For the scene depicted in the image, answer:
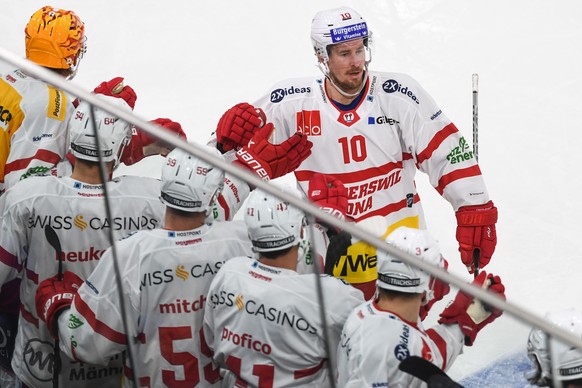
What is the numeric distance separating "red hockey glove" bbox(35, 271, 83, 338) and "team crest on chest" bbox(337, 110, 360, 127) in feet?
4.31

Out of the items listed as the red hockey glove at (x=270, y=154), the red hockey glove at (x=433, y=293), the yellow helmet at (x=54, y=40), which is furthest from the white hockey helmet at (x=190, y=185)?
the yellow helmet at (x=54, y=40)

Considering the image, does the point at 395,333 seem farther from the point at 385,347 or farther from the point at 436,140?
the point at 436,140

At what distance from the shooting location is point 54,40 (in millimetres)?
3488

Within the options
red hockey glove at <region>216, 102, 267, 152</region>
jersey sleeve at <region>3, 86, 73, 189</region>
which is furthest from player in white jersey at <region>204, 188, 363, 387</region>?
red hockey glove at <region>216, 102, 267, 152</region>

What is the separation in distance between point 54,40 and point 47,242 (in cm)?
105

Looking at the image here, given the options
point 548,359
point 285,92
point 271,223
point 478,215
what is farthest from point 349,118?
point 548,359

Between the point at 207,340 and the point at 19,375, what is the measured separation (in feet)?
1.54

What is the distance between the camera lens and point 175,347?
2.54 meters

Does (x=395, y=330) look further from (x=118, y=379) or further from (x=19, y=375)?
(x=19, y=375)

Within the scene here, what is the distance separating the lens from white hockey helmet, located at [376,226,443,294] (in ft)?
7.04

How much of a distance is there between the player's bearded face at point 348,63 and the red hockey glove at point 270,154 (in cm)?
29

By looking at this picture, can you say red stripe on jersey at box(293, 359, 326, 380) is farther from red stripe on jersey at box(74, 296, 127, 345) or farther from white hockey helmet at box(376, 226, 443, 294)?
red stripe on jersey at box(74, 296, 127, 345)

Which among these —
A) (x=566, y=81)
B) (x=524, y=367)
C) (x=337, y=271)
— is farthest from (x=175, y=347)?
(x=566, y=81)

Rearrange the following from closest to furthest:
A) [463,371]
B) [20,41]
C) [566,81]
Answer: [463,371], [566,81], [20,41]
